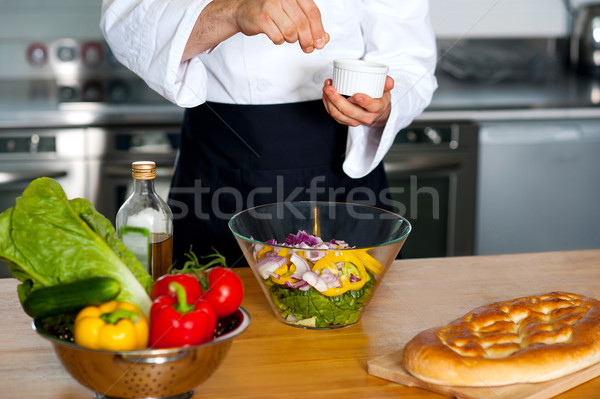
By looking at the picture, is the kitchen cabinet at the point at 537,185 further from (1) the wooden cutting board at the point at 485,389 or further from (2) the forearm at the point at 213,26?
(1) the wooden cutting board at the point at 485,389

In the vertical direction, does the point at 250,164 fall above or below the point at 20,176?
above

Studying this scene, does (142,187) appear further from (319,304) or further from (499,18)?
(499,18)

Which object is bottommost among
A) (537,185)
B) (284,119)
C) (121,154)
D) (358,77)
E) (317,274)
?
(537,185)

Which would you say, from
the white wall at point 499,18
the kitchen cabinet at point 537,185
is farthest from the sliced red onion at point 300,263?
the white wall at point 499,18

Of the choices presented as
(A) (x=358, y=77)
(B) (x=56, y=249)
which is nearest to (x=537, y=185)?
(A) (x=358, y=77)

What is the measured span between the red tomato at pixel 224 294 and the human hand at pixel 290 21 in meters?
0.45

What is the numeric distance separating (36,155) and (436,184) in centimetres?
123

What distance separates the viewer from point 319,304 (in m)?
0.92

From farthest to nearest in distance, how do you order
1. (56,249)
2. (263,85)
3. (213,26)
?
1. (263,85)
2. (213,26)
3. (56,249)

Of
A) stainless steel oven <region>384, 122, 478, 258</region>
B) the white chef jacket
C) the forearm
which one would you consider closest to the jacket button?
the white chef jacket

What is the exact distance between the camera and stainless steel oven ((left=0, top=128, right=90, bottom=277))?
213 centimetres

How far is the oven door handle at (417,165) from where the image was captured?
7.42ft

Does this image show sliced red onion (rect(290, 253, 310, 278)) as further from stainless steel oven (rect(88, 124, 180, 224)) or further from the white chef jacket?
stainless steel oven (rect(88, 124, 180, 224))

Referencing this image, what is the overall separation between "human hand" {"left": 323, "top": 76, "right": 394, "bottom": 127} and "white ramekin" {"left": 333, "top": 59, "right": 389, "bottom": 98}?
1cm
